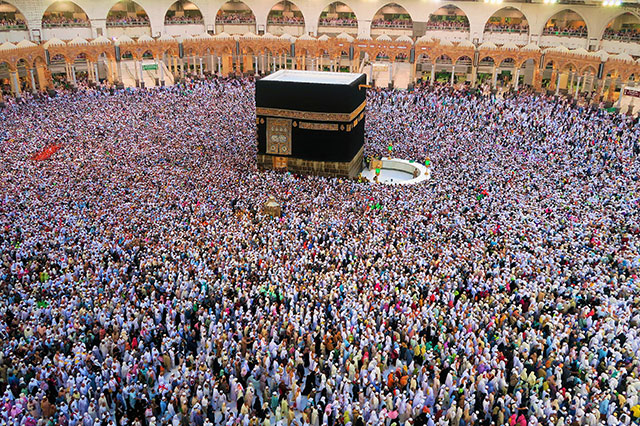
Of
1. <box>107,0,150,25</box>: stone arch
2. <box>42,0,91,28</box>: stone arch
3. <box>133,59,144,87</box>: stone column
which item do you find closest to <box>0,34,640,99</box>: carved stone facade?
<box>133,59,144,87</box>: stone column

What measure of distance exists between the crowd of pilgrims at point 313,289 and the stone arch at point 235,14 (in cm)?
2049

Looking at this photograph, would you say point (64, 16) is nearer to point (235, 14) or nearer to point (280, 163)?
point (235, 14)

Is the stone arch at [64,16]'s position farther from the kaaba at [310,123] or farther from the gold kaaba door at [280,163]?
the gold kaaba door at [280,163]

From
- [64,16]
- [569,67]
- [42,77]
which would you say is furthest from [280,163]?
[64,16]

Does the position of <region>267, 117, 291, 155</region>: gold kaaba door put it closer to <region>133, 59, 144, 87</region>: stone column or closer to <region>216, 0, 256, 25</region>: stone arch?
<region>133, 59, 144, 87</region>: stone column

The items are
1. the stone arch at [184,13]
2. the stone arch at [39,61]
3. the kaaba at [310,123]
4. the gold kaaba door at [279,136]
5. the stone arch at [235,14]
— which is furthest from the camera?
the stone arch at [235,14]

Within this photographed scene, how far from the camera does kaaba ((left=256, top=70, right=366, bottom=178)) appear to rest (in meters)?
17.2

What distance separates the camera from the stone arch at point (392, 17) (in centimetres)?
3475

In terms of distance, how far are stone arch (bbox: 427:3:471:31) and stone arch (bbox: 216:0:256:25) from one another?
38.5 feet

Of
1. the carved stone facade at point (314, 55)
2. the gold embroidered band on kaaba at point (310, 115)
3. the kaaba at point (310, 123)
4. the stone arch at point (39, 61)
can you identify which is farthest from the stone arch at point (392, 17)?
the stone arch at point (39, 61)

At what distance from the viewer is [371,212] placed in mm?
13719

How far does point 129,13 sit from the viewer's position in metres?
35.0

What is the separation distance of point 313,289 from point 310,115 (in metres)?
8.97

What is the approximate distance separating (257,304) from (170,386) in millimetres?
2435
